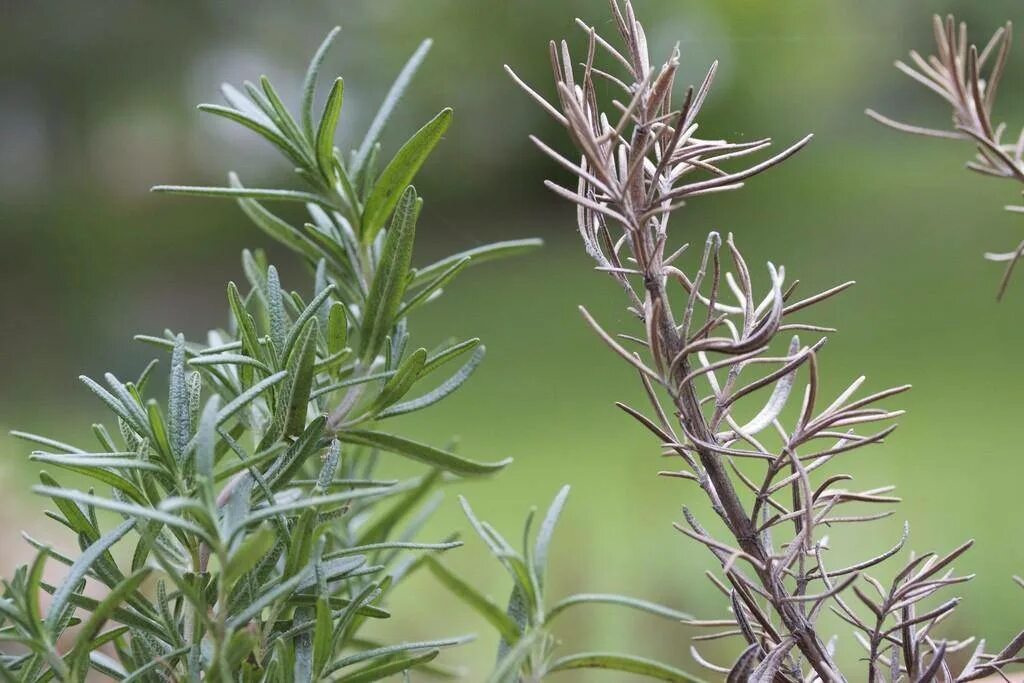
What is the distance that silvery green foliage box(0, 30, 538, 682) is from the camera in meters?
0.25

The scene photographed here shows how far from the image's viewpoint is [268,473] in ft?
0.93

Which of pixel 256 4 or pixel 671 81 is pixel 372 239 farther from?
pixel 256 4

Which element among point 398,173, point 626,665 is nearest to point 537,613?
point 626,665

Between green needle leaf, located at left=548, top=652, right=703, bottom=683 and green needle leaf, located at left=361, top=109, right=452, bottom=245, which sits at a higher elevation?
green needle leaf, located at left=361, top=109, right=452, bottom=245

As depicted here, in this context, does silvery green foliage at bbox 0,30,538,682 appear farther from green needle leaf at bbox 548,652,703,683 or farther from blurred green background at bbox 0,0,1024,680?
blurred green background at bbox 0,0,1024,680

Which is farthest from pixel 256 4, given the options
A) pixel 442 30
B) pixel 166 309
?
pixel 166 309

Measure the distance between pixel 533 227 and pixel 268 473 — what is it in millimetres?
3128

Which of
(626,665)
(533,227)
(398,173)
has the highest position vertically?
(533,227)

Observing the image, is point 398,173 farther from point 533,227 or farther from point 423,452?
point 533,227

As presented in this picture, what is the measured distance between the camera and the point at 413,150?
1.05 ft

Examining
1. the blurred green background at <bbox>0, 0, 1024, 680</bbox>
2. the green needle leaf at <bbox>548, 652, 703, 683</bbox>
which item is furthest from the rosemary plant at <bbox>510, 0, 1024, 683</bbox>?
the blurred green background at <bbox>0, 0, 1024, 680</bbox>

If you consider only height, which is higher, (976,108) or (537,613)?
(976,108)

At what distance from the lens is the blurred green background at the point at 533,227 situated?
235 centimetres

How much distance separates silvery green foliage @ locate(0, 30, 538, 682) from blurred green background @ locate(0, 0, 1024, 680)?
133 cm
